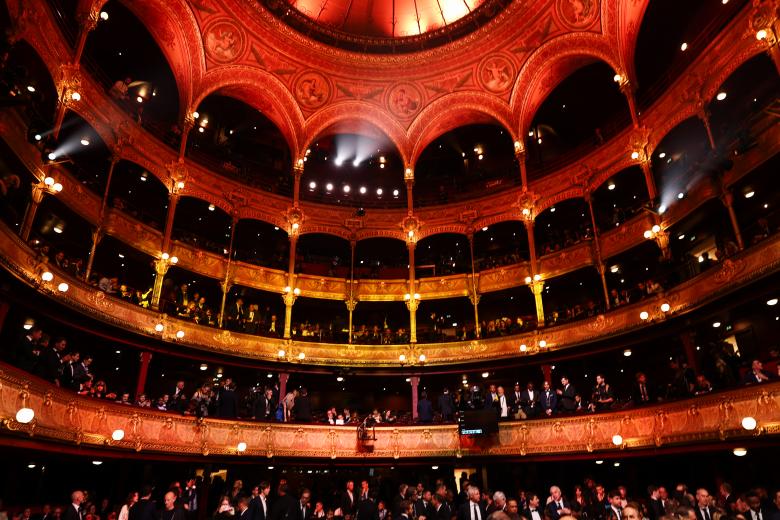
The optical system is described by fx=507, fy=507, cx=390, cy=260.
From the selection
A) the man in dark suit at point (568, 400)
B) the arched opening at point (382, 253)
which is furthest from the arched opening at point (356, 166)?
the man in dark suit at point (568, 400)

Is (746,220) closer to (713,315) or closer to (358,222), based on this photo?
(713,315)

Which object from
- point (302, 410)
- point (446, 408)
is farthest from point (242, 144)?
point (446, 408)

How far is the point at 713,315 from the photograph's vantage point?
1628 cm

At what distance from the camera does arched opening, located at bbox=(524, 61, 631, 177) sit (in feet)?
83.7

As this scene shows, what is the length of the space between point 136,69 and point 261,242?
10.5 meters

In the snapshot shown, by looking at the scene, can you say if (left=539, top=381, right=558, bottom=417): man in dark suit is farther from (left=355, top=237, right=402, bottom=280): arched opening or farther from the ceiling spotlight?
(left=355, top=237, right=402, bottom=280): arched opening

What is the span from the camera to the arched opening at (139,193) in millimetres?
22406

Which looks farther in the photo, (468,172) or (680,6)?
(468,172)

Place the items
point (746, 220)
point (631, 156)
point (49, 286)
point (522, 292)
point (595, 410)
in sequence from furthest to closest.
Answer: point (522, 292), point (631, 156), point (746, 220), point (595, 410), point (49, 286)

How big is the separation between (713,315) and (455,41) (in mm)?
17831

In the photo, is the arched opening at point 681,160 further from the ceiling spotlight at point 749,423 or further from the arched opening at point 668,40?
the ceiling spotlight at point 749,423

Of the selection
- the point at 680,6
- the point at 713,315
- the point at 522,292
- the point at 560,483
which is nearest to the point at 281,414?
the point at 560,483

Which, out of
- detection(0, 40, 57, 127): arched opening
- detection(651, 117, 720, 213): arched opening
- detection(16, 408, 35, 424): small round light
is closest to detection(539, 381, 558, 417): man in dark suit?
detection(651, 117, 720, 213): arched opening

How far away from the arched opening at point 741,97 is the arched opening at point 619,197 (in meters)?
3.85
